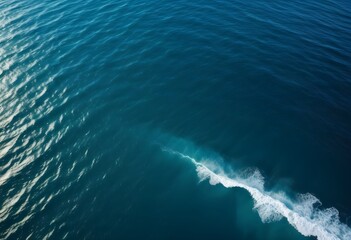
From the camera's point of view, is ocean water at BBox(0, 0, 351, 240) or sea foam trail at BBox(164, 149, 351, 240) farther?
ocean water at BBox(0, 0, 351, 240)

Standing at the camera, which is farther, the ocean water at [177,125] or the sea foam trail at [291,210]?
the ocean water at [177,125]

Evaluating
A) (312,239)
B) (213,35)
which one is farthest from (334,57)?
(312,239)

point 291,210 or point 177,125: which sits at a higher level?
point 177,125

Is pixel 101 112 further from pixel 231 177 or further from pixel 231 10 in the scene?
pixel 231 10

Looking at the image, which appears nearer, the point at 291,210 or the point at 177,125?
the point at 291,210
